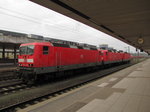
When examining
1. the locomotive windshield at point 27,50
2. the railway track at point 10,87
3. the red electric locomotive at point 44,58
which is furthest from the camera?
the locomotive windshield at point 27,50

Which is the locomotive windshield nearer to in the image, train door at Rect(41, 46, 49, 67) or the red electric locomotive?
the red electric locomotive

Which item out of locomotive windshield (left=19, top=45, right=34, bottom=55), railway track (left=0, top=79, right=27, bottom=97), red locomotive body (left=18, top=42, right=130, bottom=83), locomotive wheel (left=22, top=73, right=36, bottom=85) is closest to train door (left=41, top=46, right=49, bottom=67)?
red locomotive body (left=18, top=42, right=130, bottom=83)

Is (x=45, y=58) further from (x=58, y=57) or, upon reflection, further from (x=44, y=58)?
(x=58, y=57)

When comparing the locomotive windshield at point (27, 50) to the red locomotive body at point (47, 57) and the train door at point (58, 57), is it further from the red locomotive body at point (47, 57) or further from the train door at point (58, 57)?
the train door at point (58, 57)

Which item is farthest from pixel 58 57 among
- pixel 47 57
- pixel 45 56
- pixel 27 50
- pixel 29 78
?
pixel 29 78

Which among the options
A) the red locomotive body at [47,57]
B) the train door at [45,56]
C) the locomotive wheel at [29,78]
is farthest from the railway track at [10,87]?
the train door at [45,56]

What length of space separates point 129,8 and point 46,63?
7117 millimetres

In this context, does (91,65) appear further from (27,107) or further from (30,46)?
(27,107)

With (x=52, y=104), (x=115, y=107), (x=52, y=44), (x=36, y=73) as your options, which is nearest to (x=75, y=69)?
(x=52, y=44)

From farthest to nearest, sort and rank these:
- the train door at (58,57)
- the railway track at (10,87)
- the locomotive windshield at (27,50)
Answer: the train door at (58,57) < the locomotive windshield at (27,50) < the railway track at (10,87)

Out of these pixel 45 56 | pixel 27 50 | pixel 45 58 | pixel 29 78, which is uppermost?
pixel 27 50

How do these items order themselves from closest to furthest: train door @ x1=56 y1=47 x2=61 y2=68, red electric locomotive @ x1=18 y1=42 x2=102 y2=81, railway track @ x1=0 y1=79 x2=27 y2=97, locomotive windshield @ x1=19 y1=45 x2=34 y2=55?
1. railway track @ x1=0 y1=79 x2=27 y2=97
2. red electric locomotive @ x1=18 y1=42 x2=102 y2=81
3. locomotive windshield @ x1=19 y1=45 x2=34 y2=55
4. train door @ x1=56 y1=47 x2=61 y2=68

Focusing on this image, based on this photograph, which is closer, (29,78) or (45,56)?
(29,78)

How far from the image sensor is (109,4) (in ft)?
23.6
